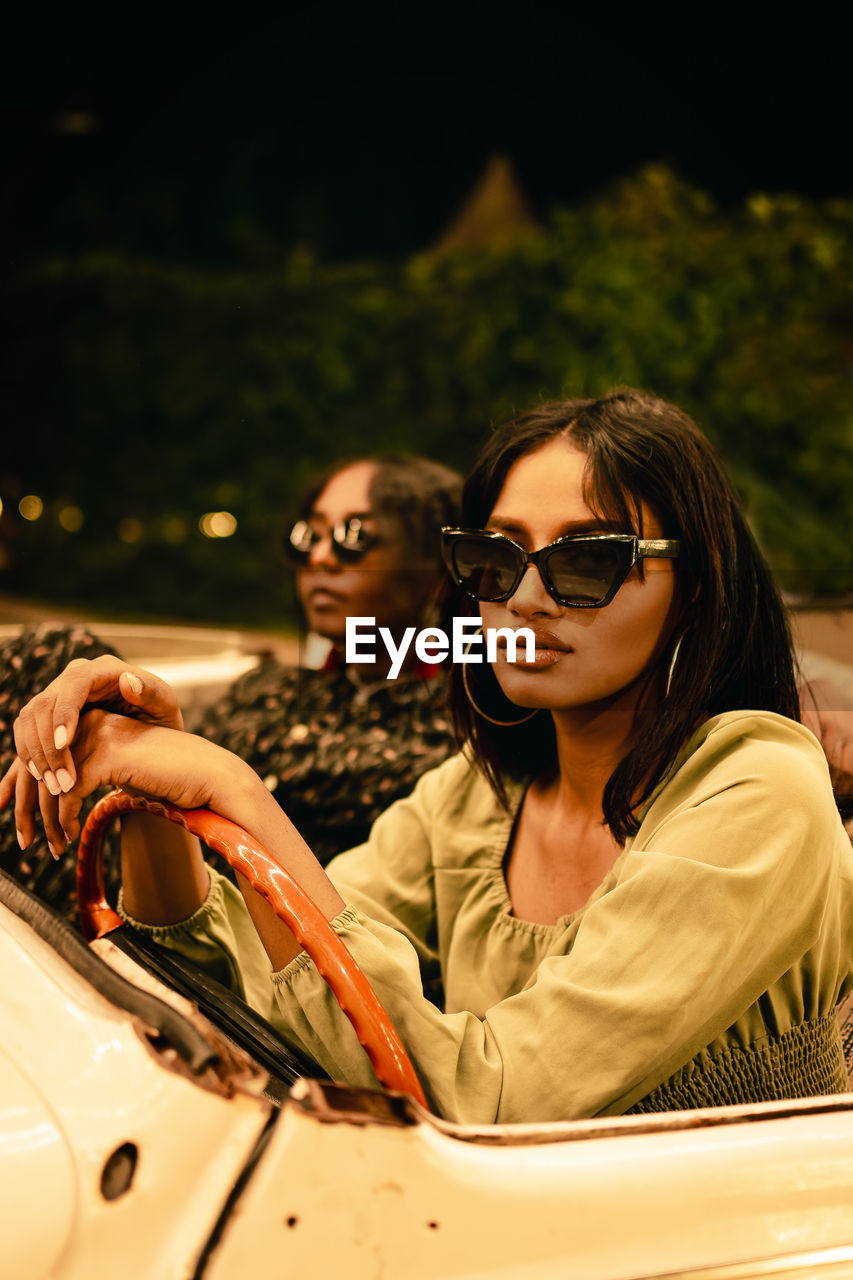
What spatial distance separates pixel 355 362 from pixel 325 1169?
17.5 ft

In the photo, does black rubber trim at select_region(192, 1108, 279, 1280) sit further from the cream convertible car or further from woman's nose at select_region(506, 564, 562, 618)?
woman's nose at select_region(506, 564, 562, 618)

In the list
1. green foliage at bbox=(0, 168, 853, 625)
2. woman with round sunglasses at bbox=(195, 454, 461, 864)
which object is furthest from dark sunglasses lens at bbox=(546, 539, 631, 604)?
green foliage at bbox=(0, 168, 853, 625)

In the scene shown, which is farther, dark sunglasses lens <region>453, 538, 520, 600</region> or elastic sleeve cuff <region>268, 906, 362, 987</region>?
dark sunglasses lens <region>453, 538, 520, 600</region>

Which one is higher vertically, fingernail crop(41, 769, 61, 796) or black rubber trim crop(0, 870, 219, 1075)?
fingernail crop(41, 769, 61, 796)

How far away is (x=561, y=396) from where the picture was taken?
49.5 inches

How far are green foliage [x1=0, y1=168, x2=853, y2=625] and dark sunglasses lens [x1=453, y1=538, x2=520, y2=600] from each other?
2660 millimetres

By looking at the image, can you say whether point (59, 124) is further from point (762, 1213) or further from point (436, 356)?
point (762, 1213)

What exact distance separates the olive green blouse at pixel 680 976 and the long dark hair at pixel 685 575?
4 centimetres

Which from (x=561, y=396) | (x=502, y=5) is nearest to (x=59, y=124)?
(x=502, y=5)

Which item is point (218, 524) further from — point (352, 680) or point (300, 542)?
point (352, 680)

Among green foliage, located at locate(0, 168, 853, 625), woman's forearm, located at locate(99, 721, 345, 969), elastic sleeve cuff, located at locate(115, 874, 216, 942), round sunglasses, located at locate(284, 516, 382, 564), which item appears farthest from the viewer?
green foliage, located at locate(0, 168, 853, 625)

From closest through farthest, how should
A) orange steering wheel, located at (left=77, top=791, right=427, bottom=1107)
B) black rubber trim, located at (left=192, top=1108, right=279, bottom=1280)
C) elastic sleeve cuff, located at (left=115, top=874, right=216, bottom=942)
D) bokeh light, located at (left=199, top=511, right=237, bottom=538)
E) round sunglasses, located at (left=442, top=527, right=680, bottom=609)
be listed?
black rubber trim, located at (left=192, top=1108, right=279, bottom=1280) → orange steering wheel, located at (left=77, top=791, right=427, bottom=1107) → round sunglasses, located at (left=442, top=527, right=680, bottom=609) → elastic sleeve cuff, located at (left=115, top=874, right=216, bottom=942) → bokeh light, located at (left=199, top=511, right=237, bottom=538)

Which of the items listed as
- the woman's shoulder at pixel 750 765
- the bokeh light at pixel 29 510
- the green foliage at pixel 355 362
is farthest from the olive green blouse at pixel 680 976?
the bokeh light at pixel 29 510

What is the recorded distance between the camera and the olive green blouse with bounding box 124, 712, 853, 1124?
820 mm
